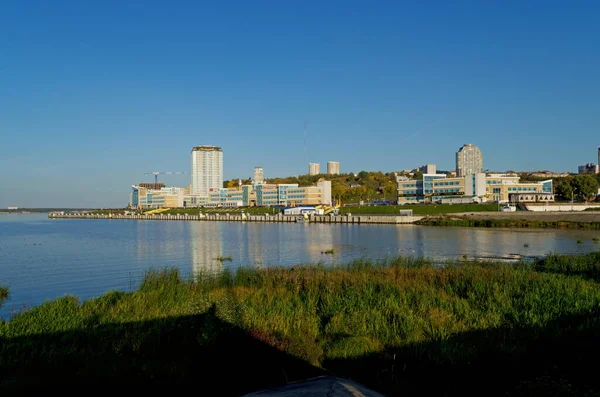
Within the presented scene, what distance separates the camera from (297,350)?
30.5ft

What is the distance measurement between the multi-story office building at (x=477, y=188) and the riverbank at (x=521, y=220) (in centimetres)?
2739

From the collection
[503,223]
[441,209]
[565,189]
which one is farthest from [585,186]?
[503,223]

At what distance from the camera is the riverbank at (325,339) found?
829 centimetres

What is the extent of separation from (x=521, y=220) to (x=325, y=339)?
69.1 metres

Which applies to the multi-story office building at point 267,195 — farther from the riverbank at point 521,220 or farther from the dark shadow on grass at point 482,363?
the dark shadow on grass at point 482,363

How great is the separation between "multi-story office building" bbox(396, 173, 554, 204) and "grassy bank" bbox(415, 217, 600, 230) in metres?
30.9

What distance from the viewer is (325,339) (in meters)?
10.2

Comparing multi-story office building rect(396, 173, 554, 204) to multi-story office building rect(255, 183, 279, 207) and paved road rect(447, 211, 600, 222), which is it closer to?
paved road rect(447, 211, 600, 222)

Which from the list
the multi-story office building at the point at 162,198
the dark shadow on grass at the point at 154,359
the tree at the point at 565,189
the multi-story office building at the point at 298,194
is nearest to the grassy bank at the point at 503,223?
the tree at the point at 565,189

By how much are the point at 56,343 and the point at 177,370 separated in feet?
9.94

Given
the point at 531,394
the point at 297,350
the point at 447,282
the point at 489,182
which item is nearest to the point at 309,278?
the point at 447,282

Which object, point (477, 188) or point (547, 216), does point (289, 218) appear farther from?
point (547, 216)

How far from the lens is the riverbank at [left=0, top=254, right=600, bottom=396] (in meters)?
8.29

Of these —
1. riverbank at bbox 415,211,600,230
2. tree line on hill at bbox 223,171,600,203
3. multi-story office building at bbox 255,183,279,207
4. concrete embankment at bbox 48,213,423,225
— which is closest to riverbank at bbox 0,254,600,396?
riverbank at bbox 415,211,600,230
